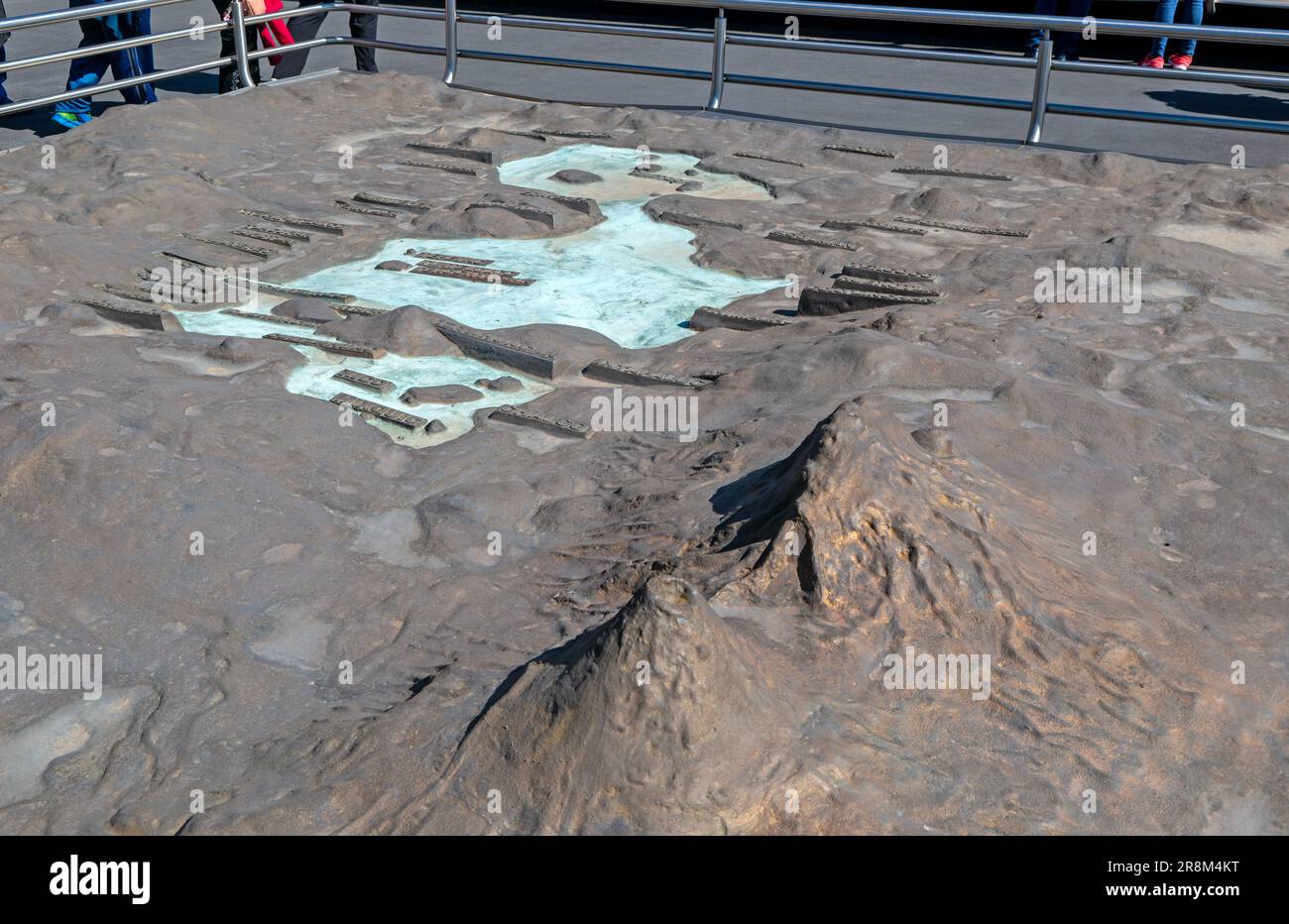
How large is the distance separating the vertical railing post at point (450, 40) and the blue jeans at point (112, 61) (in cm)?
237

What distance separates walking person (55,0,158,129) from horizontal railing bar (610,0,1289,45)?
12.7ft

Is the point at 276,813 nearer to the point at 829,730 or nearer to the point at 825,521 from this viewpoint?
the point at 829,730

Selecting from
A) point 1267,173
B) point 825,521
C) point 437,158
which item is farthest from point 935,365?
point 437,158

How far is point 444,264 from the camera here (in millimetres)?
6965

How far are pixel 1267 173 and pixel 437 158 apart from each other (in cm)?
546

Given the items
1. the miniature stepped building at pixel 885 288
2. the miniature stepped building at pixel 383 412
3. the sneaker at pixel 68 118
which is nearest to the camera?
the miniature stepped building at pixel 383 412

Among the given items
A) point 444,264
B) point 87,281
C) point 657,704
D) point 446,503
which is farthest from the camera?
point 444,264

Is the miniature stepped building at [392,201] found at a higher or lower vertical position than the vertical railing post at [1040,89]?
lower

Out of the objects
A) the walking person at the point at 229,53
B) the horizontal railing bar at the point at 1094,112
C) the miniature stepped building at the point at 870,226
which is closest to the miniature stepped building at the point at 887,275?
the miniature stepped building at the point at 870,226

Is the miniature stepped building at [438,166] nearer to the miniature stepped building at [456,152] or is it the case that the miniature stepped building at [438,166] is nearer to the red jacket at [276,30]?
the miniature stepped building at [456,152]

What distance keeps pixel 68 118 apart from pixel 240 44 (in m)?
1.38

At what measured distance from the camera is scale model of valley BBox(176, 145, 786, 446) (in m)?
5.56

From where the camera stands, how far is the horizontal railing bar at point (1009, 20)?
806cm
